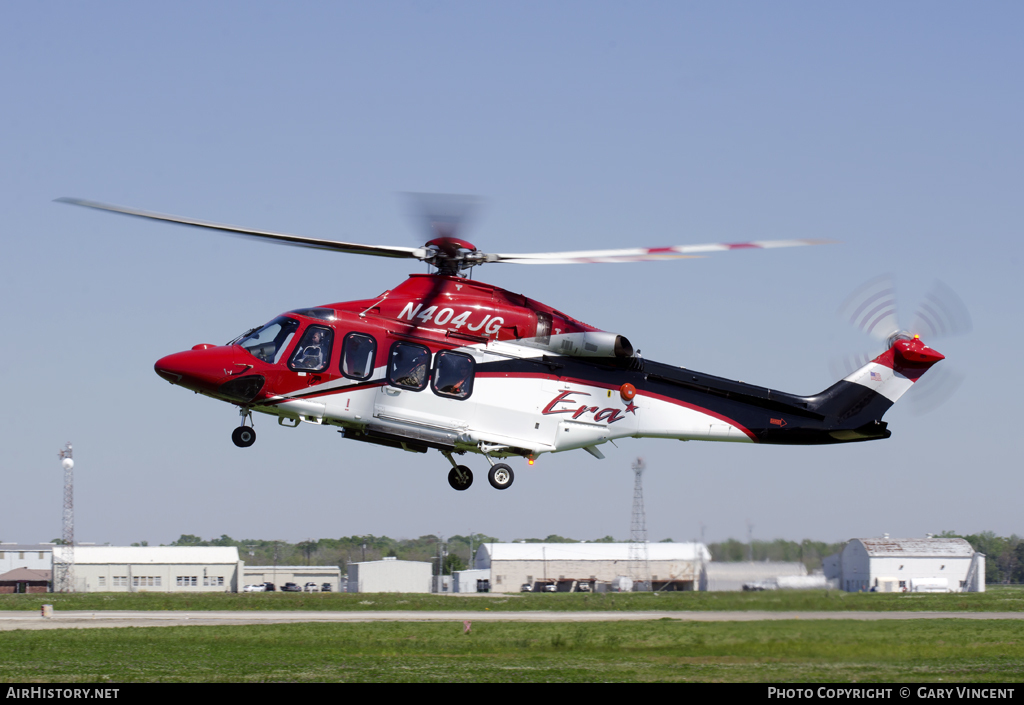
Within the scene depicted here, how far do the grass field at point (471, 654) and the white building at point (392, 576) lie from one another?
4958 cm

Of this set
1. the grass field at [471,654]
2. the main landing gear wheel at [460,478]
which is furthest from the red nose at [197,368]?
the grass field at [471,654]

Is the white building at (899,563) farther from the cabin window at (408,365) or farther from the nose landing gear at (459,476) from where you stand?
the cabin window at (408,365)

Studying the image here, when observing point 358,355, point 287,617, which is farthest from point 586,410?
point 287,617

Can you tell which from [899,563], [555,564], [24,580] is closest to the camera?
[899,563]

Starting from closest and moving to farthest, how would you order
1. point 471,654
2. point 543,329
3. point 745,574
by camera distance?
point 745,574, point 543,329, point 471,654

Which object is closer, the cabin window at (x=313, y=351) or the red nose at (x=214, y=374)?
the red nose at (x=214, y=374)

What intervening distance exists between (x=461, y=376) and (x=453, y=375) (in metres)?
0.15

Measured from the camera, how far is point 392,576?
315 feet

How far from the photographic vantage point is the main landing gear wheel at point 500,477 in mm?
18281

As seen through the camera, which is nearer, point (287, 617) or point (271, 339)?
point (271, 339)

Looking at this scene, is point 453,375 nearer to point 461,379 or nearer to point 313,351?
point 461,379

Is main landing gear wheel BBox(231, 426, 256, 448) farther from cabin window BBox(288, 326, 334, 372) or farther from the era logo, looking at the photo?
the era logo

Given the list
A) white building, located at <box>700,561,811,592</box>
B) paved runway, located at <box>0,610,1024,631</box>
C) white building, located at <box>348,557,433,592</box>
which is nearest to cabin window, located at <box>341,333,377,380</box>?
white building, located at <box>700,561,811,592</box>
